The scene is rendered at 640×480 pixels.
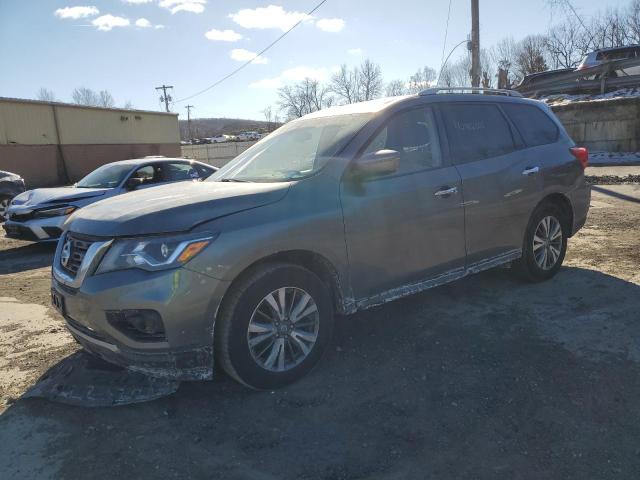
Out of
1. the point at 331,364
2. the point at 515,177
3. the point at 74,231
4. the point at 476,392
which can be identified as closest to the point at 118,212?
the point at 74,231

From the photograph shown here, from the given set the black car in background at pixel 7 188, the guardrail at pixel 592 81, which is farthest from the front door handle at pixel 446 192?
the guardrail at pixel 592 81

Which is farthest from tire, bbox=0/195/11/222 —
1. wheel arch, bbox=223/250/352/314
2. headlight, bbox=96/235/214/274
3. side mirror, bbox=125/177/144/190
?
wheel arch, bbox=223/250/352/314

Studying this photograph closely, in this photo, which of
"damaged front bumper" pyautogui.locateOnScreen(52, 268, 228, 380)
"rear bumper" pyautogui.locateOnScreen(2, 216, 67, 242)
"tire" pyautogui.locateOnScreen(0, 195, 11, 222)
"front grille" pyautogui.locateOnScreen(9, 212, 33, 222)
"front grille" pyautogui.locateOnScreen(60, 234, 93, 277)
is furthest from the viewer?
"tire" pyautogui.locateOnScreen(0, 195, 11, 222)

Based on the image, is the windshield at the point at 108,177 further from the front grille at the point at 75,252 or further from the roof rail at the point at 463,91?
the roof rail at the point at 463,91

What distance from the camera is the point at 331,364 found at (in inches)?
140

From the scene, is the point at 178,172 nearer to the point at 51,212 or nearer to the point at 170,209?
the point at 51,212

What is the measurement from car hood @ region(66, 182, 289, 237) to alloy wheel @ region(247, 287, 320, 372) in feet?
1.98

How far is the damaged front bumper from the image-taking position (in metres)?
2.76

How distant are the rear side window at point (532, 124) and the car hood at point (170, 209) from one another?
274 centimetres

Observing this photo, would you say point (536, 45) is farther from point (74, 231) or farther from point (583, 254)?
point (74, 231)

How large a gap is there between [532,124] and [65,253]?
14.2 ft

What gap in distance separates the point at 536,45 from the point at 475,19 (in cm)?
3977

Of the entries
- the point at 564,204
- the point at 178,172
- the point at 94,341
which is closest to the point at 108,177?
the point at 178,172

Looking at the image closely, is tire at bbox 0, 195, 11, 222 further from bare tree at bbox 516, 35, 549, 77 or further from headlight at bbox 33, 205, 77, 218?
bare tree at bbox 516, 35, 549, 77
